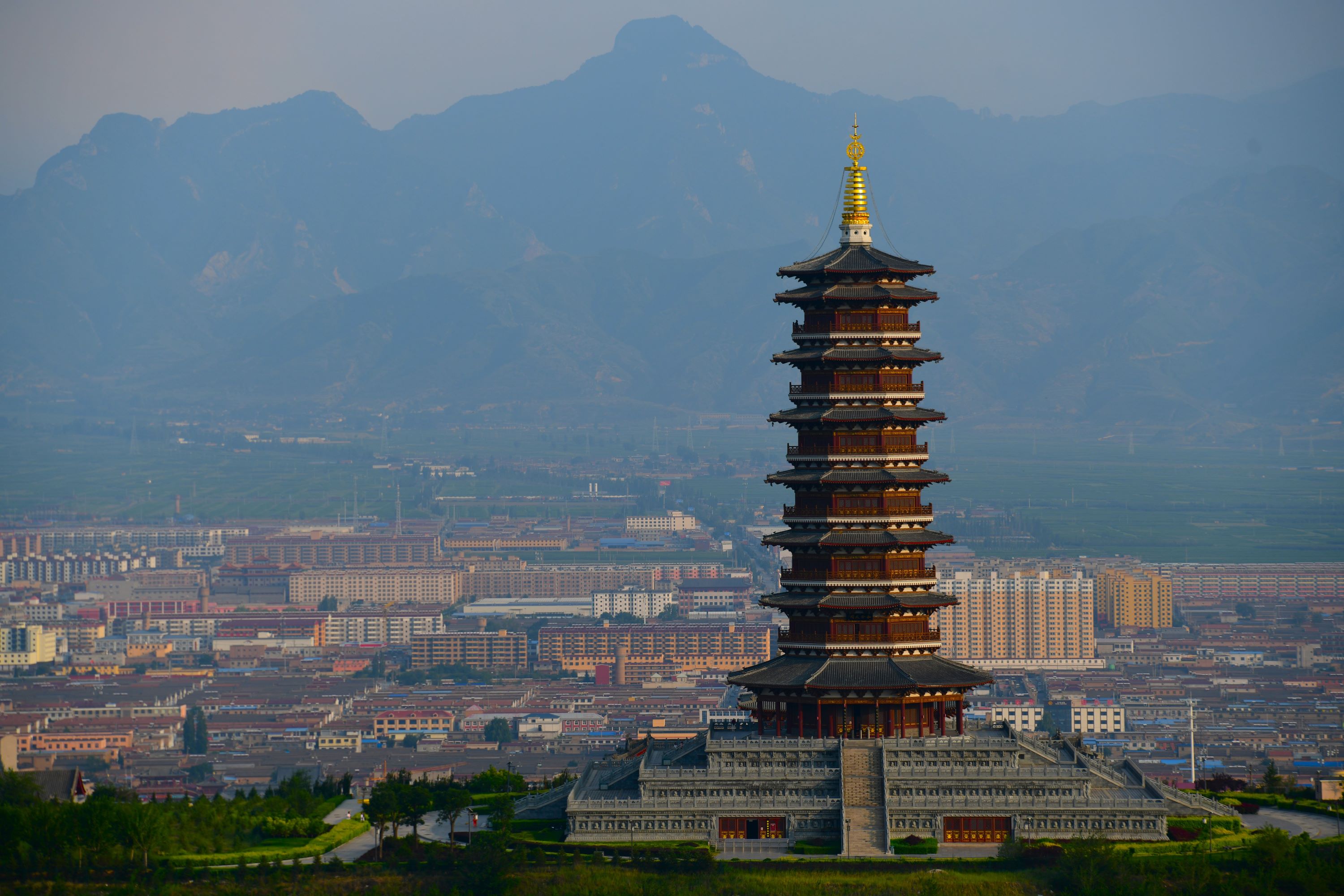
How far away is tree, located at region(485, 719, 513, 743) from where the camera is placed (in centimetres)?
17438

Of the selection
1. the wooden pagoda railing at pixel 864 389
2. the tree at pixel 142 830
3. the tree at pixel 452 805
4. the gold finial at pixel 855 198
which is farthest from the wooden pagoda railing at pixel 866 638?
the tree at pixel 142 830

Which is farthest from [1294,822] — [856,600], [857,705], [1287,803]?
[856,600]

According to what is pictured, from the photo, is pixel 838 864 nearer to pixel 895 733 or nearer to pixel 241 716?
pixel 895 733

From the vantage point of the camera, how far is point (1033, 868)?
5797 centimetres

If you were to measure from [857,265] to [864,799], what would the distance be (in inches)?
644

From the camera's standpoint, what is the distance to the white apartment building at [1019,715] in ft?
529

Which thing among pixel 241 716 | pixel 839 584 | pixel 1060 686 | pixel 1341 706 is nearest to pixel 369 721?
pixel 241 716

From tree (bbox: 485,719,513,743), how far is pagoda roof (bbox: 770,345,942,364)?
110 meters

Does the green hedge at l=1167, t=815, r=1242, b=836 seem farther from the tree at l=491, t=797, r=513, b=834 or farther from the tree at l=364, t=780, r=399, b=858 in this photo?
the tree at l=364, t=780, r=399, b=858

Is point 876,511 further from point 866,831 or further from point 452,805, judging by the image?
point 452,805

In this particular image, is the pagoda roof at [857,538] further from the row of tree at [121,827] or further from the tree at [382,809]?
the row of tree at [121,827]

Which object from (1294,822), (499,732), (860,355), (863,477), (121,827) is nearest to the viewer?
(121,827)

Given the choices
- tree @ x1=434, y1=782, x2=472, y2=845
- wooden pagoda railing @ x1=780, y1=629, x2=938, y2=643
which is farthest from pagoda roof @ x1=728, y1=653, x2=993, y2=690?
tree @ x1=434, y1=782, x2=472, y2=845

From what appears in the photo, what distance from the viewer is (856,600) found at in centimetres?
6638
